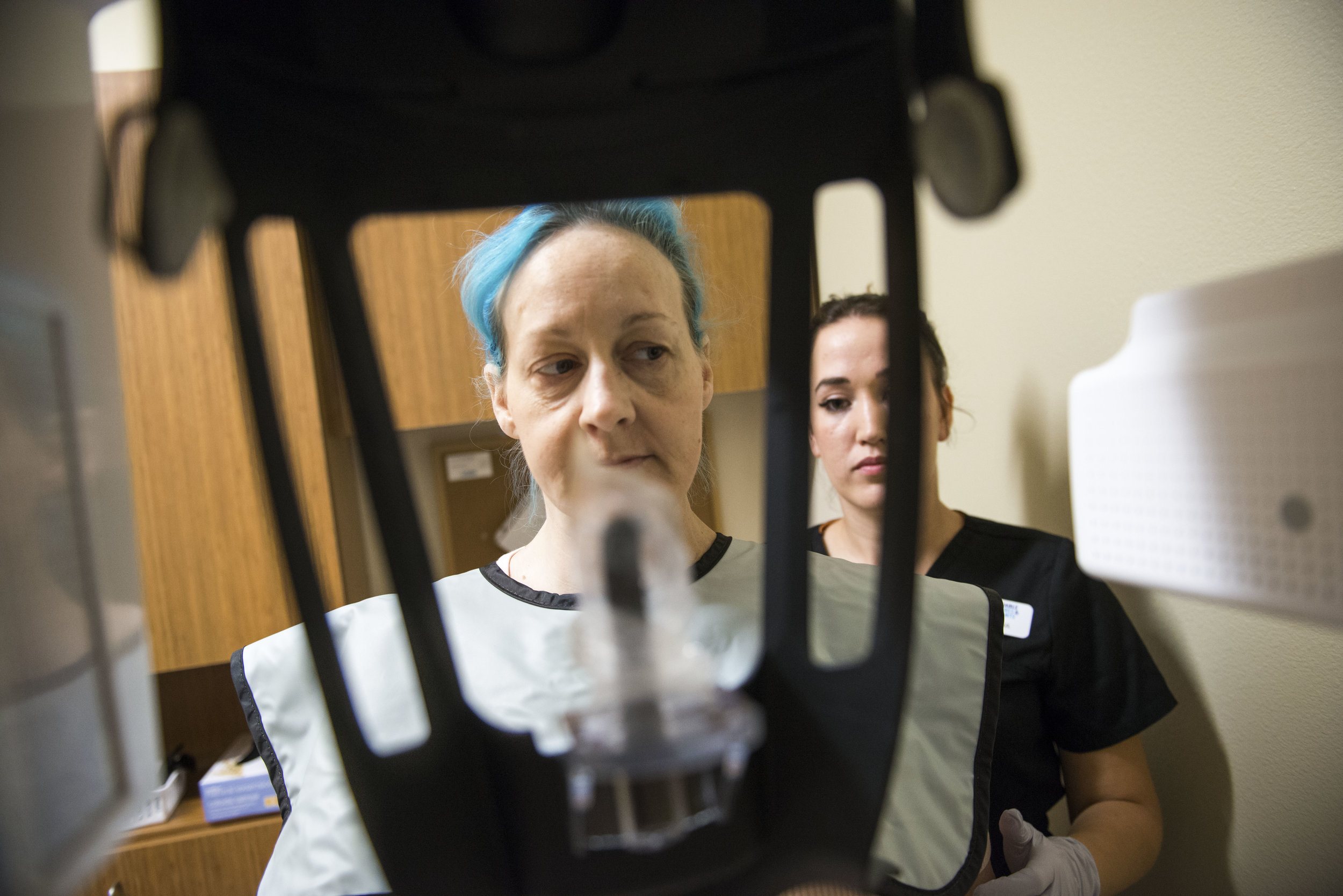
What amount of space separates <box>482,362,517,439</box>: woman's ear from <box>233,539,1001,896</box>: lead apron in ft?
0.69

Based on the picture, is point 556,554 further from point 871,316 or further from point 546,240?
point 871,316

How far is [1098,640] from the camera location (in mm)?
1053

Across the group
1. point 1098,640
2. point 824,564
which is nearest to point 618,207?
point 824,564

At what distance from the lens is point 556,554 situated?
33.0 inches

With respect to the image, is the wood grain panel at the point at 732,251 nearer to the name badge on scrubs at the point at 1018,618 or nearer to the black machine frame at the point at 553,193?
the name badge on scrubs at the point at 1018,618

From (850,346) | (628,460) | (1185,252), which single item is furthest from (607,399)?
(1185,252)

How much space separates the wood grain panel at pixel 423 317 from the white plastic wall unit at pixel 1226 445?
4.60 feet

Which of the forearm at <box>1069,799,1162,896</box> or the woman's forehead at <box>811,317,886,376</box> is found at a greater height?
the woman's forehead at <box>811,317,886,376</box>

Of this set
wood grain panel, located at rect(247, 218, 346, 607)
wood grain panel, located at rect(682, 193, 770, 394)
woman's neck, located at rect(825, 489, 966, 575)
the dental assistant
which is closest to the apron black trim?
the dental assistant

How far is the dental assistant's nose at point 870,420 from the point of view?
1132mm

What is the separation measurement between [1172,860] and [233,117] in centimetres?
145

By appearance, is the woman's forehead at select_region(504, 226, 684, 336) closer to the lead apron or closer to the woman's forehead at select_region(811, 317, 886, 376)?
the lead apron

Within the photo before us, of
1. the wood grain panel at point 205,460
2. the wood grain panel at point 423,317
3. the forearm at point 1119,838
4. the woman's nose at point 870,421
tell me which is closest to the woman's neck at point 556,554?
the woman's nose at point 870,421

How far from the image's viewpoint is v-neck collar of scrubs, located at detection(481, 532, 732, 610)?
784 millimetres
